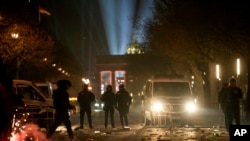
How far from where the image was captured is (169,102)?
2908 cm

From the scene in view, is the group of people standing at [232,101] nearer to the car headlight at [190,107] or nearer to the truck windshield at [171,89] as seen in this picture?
the car headlight at [190,107]

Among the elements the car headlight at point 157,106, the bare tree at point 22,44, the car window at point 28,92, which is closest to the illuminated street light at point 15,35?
the bare tree at point 22,44

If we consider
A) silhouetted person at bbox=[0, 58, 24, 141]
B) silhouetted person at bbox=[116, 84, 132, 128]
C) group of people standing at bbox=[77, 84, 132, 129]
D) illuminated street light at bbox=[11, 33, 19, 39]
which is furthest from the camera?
illuminated street light at bbox=[11, 33, 19, 39]

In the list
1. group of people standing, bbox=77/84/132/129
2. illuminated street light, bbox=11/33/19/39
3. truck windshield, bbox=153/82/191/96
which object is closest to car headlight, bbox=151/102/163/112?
truck windshield, bbox=153/82/191/96

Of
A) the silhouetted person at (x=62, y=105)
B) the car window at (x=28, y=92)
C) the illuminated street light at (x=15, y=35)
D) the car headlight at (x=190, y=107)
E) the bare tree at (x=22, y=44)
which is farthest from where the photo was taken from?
the bare tree at (x=22, y=44)

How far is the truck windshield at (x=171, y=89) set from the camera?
29458 millimetres

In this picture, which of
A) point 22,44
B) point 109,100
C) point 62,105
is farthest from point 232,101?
point 22,44

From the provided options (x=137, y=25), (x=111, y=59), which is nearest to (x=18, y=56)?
(x=137, y=25)

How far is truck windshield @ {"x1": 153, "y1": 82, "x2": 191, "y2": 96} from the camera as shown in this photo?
96.6 ft

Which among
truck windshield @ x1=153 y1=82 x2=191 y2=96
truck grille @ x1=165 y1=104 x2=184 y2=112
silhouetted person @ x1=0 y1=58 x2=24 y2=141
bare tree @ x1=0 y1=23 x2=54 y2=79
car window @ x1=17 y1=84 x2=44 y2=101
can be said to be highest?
bare tree @ x1=0 y1=23 x2=54 y2=79

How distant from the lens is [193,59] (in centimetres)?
5341

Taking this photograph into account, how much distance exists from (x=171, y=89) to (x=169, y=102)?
30.8 inches

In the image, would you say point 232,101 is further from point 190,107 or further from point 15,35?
point 15,35

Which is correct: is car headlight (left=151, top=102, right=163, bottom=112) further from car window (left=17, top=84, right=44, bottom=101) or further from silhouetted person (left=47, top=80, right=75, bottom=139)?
silhouetted person (left=47, top=80, right=75, bottom=139)
